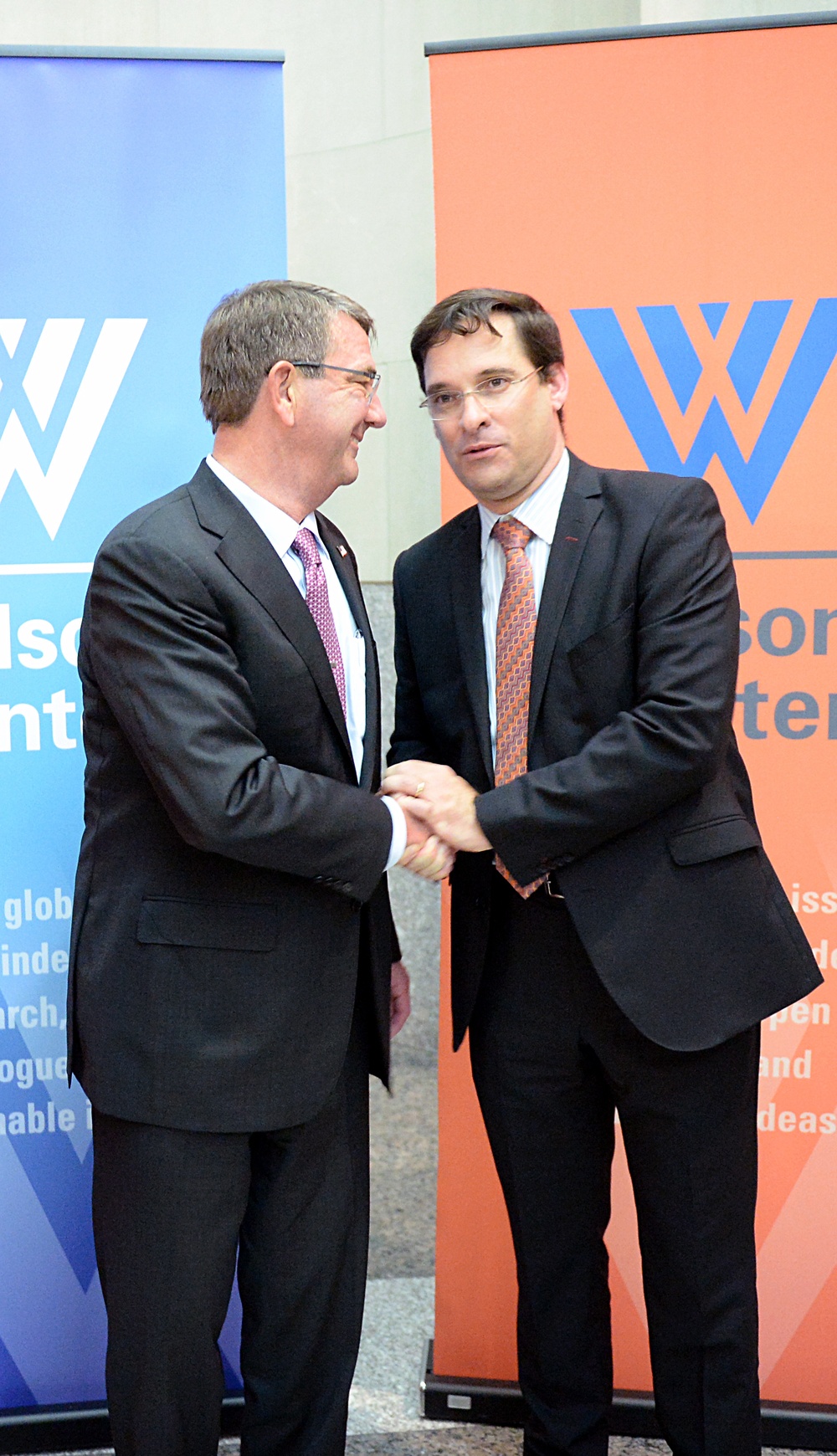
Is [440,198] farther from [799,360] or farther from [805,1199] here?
[805,1199]

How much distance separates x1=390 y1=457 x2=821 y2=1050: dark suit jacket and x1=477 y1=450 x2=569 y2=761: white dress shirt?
0.04 metres

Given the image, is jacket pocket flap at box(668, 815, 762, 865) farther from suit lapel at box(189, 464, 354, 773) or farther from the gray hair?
the gray hair

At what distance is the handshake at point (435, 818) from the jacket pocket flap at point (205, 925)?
255mm

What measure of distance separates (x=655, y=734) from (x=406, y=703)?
53 cm

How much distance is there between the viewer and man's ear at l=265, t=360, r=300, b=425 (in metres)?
1.76

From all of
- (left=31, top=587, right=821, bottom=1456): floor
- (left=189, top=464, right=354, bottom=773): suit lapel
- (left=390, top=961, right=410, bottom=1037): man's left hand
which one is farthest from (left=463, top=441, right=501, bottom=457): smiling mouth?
(left=31, top=587, right=821, bottom=1456): floor

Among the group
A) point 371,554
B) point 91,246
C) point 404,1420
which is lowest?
point 404,1420

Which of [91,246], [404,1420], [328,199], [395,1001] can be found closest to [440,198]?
[91,246]

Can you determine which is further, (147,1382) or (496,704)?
(496,704)

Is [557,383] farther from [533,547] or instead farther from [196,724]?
[196,724]

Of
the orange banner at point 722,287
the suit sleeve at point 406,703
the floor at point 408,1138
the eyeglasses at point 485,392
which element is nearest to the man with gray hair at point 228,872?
the eyeglasses at point 485,392

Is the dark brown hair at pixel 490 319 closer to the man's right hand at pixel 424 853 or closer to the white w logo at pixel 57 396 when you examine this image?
the white w logo at pixel 57 396

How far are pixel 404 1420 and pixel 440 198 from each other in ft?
7.71

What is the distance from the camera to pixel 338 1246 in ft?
6.27
